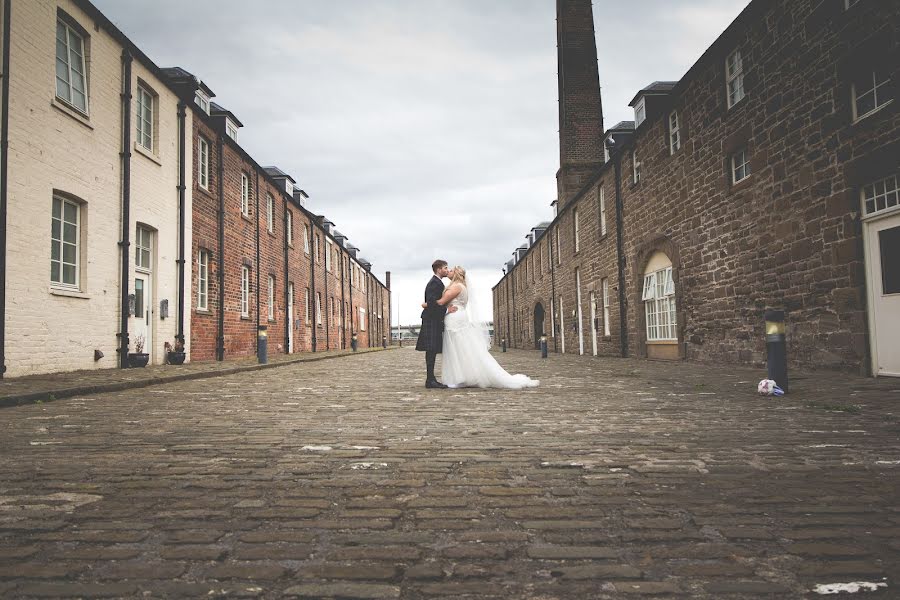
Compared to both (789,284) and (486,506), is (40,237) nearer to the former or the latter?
(486,506)

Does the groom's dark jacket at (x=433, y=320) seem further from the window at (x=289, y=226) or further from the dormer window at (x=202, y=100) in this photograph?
the window at (x=289, y=226)

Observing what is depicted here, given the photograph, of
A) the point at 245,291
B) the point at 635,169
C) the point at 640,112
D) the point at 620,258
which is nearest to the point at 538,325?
the point at 620,258

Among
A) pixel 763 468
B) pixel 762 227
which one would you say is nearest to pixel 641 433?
pixel 763 468

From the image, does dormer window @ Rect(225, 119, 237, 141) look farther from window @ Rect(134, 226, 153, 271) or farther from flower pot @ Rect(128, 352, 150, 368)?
flower pot @ Rect(128, 352, 150, 368)

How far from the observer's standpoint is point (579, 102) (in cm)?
2777

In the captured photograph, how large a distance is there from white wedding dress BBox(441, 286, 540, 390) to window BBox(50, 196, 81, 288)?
6.99 meters

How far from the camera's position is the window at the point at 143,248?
13.1 metres

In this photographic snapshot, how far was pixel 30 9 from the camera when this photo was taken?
9.79 m

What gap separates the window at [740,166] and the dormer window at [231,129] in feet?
48.4

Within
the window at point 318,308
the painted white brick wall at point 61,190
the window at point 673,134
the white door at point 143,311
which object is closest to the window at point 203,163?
the painted white brick wall at point 61,190

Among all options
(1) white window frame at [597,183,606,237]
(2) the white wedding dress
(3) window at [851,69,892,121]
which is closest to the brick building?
(3) window at [851,69,892,121]

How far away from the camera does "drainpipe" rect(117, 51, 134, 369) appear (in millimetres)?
12039

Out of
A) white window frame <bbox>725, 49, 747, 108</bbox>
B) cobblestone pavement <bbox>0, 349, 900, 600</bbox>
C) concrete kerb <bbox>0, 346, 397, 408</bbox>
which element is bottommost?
cobblestone pavement <bbox>0, 349, 900, 600</bbox>

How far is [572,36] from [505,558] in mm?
29588
